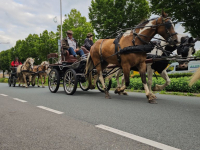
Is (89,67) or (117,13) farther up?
(117,13)

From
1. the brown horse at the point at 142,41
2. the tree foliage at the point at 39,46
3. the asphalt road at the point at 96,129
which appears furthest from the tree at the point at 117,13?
the asphalt road at the point at 96,129

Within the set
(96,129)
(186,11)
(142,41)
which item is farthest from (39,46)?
(96,129)

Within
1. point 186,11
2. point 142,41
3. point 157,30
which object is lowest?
point 142,41

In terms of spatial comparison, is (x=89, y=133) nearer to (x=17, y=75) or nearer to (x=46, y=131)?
(x=46, y=131)

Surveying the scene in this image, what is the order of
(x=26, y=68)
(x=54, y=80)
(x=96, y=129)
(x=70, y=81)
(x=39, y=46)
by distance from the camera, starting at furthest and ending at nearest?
(x=39, y=46), (x=26, y=68), (x=54, y=80), (x=70, y=81), (x=96, y=129)

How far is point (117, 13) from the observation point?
81.0 feet

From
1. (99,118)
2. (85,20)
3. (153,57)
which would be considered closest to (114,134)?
(99,118)

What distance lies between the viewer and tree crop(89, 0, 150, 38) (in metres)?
24.9

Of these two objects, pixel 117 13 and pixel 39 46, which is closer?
pixel 117 13

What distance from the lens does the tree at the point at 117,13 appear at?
979 inches

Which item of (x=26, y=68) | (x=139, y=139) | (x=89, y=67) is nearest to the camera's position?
(x=139, y=139)

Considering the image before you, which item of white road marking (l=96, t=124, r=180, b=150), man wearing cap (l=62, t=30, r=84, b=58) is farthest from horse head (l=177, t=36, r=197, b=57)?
man wearing cap (l=62, t=30, r=84, b=58)

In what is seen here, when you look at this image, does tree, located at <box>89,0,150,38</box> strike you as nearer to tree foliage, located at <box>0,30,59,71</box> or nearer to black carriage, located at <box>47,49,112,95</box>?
tree foliage, located at <box>0,30,59,71</box>

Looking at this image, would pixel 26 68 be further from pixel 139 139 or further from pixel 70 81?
pixel 139 139
